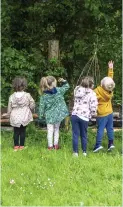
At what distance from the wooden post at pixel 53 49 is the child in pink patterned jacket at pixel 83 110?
2077 millimetres

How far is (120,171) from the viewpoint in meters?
6.00

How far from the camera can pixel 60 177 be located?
5.71m

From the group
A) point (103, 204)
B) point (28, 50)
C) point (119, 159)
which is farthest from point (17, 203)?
point (28, 50)

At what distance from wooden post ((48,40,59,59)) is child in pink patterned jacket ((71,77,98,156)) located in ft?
6.82

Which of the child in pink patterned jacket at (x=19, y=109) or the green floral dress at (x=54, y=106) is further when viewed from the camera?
the green floral dress at (x=54, y=106)

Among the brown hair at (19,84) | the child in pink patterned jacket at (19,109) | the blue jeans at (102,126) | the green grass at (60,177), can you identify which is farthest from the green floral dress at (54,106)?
the blue jeans at (102,126)

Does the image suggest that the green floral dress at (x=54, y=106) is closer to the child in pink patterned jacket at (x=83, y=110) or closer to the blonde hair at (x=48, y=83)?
the blonde hair at (x=48, y=83)

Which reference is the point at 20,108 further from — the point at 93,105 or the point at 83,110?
the point at 93,105

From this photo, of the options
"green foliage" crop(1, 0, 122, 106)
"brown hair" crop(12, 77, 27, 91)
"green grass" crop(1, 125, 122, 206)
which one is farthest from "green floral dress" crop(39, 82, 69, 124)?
"green foliage" crop(1, 0, 122, 106)

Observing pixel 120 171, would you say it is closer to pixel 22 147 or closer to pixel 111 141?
pixel 111 141

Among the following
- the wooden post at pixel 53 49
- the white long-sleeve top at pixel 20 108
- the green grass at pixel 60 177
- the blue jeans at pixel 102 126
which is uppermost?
the wooden post at pixel 53 49

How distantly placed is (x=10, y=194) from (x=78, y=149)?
2397mm

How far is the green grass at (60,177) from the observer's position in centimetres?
501

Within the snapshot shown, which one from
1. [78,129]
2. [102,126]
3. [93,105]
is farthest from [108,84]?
[78,129]
